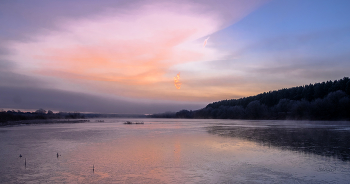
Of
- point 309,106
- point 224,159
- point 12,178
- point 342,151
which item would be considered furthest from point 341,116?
point 12,178

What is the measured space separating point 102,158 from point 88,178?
14.3 ft

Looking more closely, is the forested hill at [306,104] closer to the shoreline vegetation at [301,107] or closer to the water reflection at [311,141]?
the shoreline vegetation at [301,107]

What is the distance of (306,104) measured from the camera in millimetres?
84375

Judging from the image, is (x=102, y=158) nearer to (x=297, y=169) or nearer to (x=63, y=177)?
Answer: (x=63, y=177)

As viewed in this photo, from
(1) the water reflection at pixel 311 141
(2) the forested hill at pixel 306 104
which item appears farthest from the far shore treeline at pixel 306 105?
(1) the water reflection at pixel 311 141

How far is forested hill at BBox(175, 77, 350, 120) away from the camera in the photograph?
7394 centimetres

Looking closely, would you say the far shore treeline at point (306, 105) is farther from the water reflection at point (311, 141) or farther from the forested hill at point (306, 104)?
the water reflection at point (311, 141)

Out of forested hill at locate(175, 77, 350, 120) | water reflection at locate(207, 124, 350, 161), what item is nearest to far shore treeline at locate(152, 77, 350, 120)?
A: forested hill at locate(175, 77, 350, 120)

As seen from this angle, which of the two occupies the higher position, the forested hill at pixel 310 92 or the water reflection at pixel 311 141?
the forested hill at pixel 310 92

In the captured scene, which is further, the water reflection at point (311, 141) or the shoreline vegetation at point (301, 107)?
the shoreline vegetation at point (301, 107)

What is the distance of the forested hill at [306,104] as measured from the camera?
7394 centimetres

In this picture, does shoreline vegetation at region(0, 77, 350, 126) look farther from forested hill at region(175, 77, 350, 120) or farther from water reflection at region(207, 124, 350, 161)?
water reflection at region(207, 124, 350, 161)

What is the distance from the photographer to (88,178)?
34.2 ft

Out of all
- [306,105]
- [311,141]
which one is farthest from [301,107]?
[311,141]
